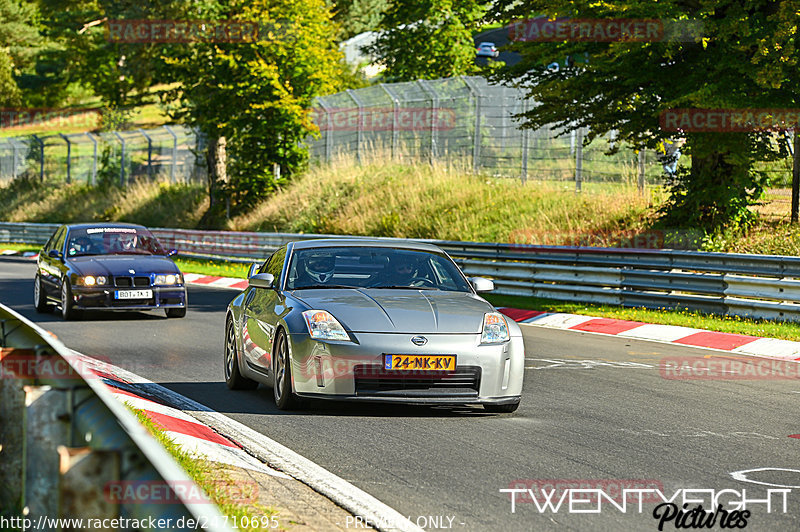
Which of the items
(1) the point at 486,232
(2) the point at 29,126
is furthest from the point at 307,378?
(2) the point at 29,126

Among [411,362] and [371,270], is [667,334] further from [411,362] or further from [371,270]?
[411,362]

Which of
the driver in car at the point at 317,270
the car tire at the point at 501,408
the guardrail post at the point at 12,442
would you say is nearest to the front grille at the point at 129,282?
the driver in car at the point at 317,270

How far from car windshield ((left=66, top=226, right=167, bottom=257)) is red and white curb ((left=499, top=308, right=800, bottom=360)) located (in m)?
5.99

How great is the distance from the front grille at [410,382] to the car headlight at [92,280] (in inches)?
373

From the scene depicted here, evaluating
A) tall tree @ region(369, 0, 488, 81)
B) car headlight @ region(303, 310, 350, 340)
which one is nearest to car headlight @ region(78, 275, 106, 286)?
car headlight @ region(303, 310, 350, 340)

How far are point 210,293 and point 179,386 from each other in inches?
516

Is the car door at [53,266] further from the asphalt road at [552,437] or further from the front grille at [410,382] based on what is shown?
the front grille at [410,382]

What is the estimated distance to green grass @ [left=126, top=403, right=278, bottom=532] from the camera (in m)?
5.44

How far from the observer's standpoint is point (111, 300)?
16.9 metres

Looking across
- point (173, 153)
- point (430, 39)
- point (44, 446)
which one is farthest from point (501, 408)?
point (430, 39)

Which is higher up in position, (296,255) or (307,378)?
(296,255)

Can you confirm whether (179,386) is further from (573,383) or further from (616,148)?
(616,148)

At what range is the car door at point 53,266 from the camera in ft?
57.9

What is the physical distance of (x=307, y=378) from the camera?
8609mm
